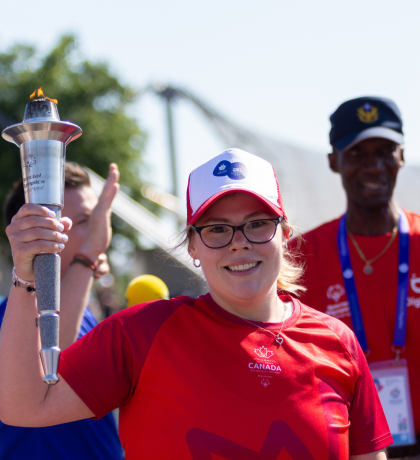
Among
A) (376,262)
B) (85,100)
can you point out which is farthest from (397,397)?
(85,100)

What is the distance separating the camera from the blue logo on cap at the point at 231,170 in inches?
73.3

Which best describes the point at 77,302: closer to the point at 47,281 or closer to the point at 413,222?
the point at 47,281

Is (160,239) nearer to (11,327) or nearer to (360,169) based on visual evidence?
(360,169)

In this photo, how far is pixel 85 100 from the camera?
828 inches

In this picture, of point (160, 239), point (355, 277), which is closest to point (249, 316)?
point (355, 277)

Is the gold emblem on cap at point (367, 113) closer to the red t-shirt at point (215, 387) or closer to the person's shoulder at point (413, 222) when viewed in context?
the person's shoulder at point (413, 222)

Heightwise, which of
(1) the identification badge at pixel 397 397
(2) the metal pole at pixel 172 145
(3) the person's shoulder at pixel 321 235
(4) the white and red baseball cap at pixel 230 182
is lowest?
(1) the identification badge at pixel 397 397

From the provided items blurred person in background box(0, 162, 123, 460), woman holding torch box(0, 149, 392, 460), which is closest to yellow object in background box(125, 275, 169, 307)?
blurred person in background box(0, 162, 123, 460)

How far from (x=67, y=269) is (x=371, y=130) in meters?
1.84

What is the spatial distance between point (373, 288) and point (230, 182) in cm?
140

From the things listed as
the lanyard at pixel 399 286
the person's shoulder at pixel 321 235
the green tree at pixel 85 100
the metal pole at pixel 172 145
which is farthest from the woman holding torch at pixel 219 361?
the green tree at pixel 85 100

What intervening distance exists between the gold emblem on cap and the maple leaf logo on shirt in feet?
5.79

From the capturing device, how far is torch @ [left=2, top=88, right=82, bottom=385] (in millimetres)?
1322

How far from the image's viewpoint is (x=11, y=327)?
145cm
